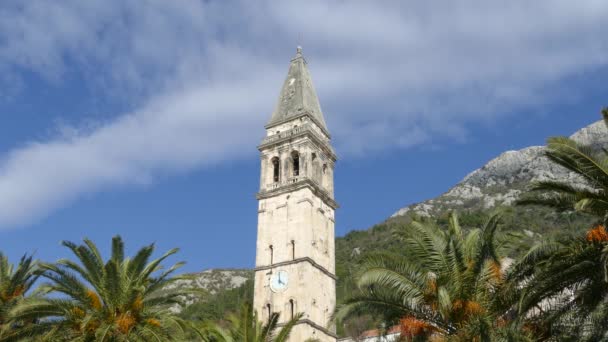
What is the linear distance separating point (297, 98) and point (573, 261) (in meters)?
35.3

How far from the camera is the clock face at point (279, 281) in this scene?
140 ft

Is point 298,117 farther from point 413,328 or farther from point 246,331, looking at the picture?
point 413,328

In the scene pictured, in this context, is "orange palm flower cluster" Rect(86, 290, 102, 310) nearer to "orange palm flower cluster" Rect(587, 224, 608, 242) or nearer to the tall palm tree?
the tall palm tree

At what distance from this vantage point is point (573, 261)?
17.3 m

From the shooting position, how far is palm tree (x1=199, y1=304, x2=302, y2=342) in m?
25.2

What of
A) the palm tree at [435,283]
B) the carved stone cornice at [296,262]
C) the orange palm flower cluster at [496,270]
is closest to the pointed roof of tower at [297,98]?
the carved stone cornice at [296,262]

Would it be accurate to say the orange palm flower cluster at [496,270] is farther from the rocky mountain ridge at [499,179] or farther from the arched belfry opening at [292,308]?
the rocky mountain ridge at [499,179]

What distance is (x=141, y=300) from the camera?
24.8 meters

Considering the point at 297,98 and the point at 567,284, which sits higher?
the point at 297,98

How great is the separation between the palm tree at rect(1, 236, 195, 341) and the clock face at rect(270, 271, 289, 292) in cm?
1775

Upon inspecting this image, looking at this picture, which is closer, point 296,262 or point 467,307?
point 467,307

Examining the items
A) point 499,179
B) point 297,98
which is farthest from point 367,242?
point 297,98

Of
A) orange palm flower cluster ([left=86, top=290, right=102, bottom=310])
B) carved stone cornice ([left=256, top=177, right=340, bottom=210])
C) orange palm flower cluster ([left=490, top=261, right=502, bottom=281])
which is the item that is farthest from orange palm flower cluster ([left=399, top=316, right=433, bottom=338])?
carved stone cornice ([left=256, top=177, right=340, bottom=210])

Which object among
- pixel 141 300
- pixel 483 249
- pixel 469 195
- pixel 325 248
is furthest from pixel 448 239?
pixel 469 195
